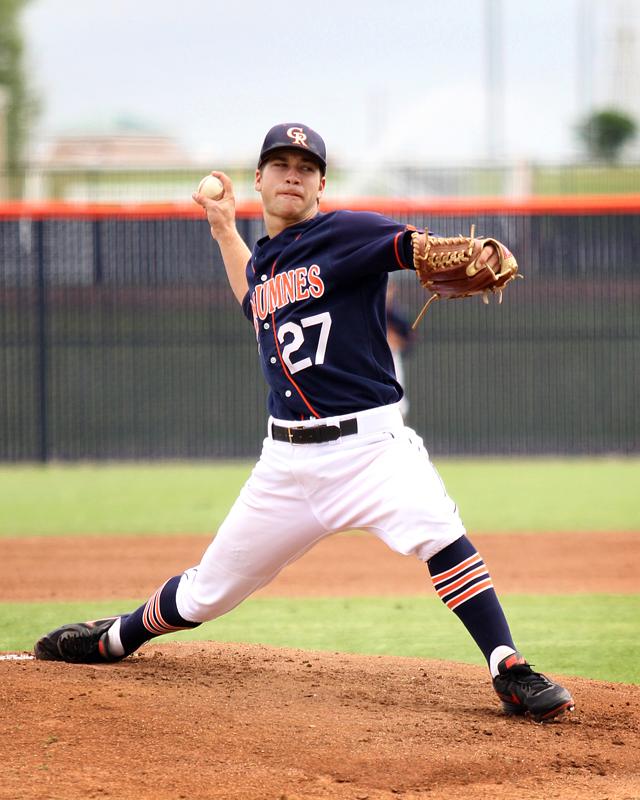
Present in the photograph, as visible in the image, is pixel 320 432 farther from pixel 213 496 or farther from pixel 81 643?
pixel 213 496

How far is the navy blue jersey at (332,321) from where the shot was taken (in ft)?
13.1

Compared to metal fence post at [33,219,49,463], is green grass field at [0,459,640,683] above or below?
below

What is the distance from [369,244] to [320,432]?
2.08ft

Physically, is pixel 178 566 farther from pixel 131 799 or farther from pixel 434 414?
pixel 434 414

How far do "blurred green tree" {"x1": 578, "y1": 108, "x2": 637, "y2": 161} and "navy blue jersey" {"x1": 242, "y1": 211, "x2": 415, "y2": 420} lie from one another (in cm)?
2609

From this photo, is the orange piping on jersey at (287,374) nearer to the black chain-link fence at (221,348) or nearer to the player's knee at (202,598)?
the player's knee at (202,598)

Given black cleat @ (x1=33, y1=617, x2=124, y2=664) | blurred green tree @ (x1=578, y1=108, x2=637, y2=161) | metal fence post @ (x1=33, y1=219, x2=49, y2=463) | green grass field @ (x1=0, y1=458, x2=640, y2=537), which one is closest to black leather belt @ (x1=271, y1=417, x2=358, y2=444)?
black cleat @ (x1=33, y1=617, x2=124, y2=664)

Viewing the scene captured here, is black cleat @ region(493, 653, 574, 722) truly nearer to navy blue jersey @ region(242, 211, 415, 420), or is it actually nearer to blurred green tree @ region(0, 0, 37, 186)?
navy blue jersey @ region(242, 211, 415, 420)

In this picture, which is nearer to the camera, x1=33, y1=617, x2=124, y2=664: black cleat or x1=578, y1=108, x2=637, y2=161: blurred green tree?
x1=33, y1=617, x2=124, y2=664: black cleat

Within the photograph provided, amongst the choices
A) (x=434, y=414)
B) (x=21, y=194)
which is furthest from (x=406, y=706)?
(x=21, y=194)

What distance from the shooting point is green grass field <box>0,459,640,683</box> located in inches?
211

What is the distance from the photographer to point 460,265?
3701 mm

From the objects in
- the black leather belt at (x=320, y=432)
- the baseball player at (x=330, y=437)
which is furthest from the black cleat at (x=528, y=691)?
the black leather belt at (x=320, y=432)

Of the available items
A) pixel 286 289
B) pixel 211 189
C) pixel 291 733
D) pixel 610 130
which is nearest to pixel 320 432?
pixel 286 289
